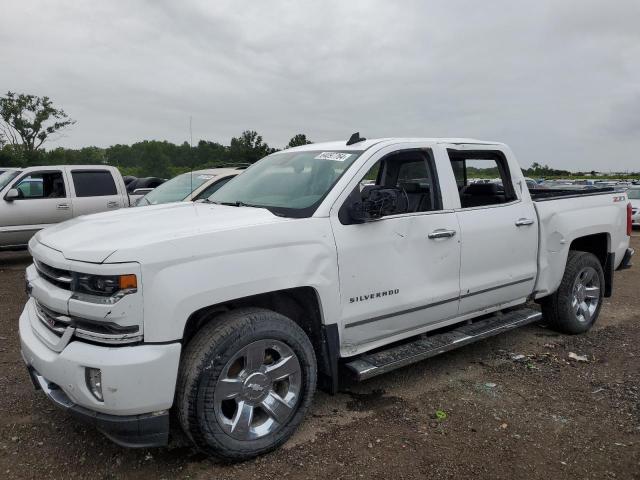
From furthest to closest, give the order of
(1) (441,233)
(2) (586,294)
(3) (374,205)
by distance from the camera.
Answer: (2) (586,294)
(1) (441,233)
(3) (374,205)

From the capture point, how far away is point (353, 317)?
3414 millimetres

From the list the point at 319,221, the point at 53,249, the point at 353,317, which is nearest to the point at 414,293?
the point at 353,317

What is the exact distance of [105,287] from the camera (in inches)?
103

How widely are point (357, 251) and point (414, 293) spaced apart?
2.10 feet

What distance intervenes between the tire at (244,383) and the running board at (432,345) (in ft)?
1.48

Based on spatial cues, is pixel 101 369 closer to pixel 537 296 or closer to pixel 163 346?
pixel 163 346

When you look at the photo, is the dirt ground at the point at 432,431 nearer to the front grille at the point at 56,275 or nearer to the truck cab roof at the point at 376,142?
the front grille at the point at 56,275

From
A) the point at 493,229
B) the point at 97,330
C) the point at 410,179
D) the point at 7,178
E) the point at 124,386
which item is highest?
the point at 7,178

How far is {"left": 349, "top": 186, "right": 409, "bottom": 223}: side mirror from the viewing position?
337 cm

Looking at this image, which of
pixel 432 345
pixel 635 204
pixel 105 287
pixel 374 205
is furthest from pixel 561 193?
pixel 635 204

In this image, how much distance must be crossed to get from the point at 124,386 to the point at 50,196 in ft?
26.4

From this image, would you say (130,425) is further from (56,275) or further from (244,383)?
(56,275)

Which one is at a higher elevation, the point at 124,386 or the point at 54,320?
the point at 54,320

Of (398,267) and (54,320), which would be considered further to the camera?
(398,267)
